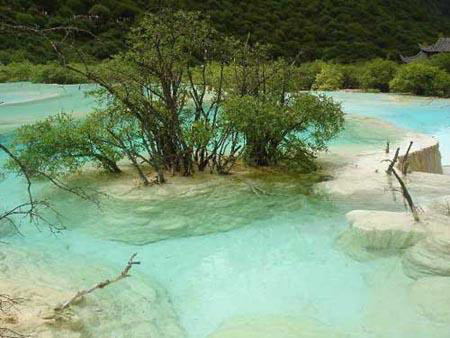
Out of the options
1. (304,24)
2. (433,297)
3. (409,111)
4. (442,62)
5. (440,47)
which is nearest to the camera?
(433,297)

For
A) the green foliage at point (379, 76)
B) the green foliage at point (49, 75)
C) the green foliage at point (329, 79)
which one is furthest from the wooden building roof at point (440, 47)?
the green foliage at point (49, 75)

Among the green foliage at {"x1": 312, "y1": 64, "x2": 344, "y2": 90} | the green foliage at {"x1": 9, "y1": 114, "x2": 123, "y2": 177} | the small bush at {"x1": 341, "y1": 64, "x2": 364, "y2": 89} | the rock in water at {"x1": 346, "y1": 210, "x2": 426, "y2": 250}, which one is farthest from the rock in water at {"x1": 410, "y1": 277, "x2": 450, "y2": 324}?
the small bush at {"x1": 341, "y1": 64, "x2": 364, "y2": 89}

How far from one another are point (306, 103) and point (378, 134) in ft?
19.8

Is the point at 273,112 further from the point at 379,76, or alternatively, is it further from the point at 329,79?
the point at 329,79

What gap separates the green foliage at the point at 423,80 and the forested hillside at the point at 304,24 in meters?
8.48

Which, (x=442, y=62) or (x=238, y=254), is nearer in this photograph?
(x=238, y=254)

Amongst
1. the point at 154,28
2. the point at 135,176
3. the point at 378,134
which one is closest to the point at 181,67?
the point at 154,28

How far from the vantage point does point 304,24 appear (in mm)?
51812

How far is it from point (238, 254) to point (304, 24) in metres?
47.1

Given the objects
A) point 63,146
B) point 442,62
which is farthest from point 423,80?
point 63,146

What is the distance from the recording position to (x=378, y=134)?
16.0m

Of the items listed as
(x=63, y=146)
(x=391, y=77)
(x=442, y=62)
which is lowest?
(x=63, y=146)

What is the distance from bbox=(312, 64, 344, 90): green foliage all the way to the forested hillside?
2656 mm

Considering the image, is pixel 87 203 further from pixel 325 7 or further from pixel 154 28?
pixel 325 7
